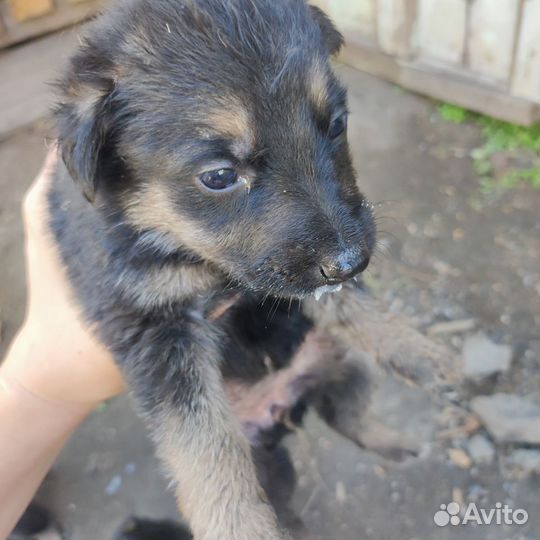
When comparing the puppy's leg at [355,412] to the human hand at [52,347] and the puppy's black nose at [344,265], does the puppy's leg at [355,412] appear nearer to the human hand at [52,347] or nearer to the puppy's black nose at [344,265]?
the human hand at [52,347]

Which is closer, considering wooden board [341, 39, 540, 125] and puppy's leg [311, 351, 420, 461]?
puppy's leg [311, 351, 420, 461]

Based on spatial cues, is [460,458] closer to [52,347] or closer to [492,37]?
[52,347]

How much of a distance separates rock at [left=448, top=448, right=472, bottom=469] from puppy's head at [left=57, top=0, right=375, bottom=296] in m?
1.47

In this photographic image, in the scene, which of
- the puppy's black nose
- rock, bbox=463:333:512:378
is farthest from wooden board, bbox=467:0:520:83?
the puppy's black nose

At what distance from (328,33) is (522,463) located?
6.36 ft

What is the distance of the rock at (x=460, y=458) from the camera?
2.73m

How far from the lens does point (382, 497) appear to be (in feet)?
8.93

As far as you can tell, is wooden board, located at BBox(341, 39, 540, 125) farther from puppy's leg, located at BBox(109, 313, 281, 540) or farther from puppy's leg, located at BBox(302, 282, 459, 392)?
puppy's leg, located at BBox(109, 313, 281, 540)

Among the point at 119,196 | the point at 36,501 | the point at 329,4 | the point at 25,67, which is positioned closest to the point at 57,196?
the point at 119,196

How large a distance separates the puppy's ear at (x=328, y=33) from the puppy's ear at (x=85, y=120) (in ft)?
2.08

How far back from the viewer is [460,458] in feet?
9.02

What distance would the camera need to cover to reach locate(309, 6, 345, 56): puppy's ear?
185 cm

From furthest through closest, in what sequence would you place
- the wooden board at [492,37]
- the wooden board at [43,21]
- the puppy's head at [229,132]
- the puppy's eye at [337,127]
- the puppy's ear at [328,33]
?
the wooden board at [43,21]
the wooden board at [492,37]
the puppy's ear at [328,33]
the puppy's eye at [337,127]
the puppy's head at [229,132]

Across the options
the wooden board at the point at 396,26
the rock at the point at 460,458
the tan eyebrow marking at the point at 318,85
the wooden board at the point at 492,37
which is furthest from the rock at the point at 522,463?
the wooden board at the point at 396,26
